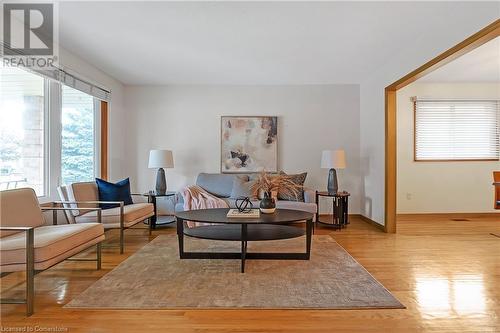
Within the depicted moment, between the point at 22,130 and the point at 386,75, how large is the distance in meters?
4.66

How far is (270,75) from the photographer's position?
17.9 ft

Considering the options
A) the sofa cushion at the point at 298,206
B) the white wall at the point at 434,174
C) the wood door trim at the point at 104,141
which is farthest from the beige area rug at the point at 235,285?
the white wall at the point at 434,174

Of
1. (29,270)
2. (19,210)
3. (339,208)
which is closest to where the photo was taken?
(29,270)

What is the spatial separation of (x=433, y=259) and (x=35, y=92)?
472 centimetres

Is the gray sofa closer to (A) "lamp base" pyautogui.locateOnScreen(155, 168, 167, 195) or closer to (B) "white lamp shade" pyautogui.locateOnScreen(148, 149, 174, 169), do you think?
(A) "lamp base" pyautogui.locateOnScreen(155, 168, 167, 195)

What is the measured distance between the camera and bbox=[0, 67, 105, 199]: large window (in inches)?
137

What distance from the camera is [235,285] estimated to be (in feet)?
9.02

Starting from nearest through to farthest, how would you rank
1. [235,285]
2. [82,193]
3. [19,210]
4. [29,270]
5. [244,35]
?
1. [29,270]
2. [235,285]
3. [19,210]
4. [244,35]
5. [82,193]

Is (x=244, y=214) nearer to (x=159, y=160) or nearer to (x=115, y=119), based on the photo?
(x=159, y=160)

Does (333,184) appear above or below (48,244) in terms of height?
above

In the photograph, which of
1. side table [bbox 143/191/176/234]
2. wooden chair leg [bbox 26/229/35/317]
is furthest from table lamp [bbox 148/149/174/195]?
wooden chair leg [bbox 26/229/35/317]

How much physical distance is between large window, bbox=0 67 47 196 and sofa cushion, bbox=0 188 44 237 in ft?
1.93

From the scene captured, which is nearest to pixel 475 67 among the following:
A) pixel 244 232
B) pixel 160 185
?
pixel 244 232

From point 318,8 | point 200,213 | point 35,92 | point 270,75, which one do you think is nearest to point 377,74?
point 270,75
